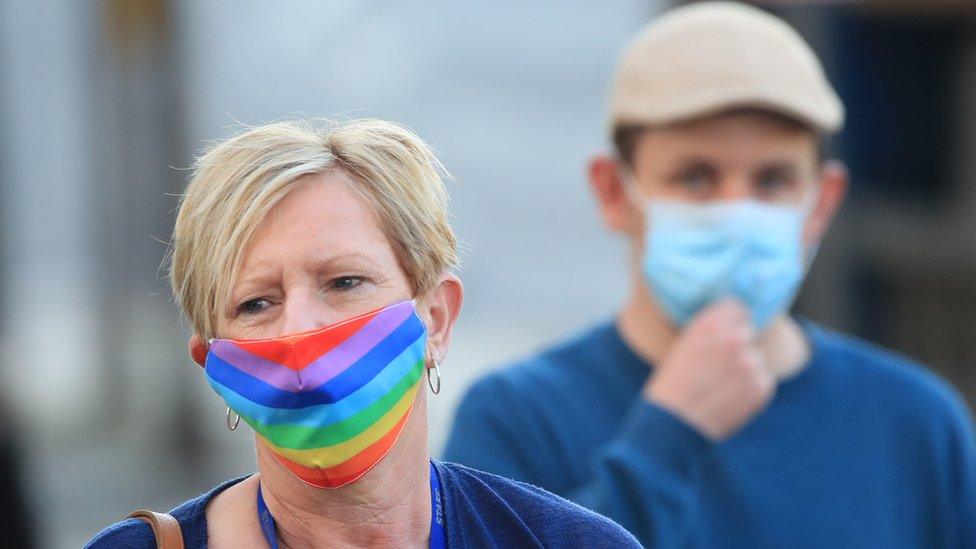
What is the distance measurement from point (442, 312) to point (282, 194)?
295mm

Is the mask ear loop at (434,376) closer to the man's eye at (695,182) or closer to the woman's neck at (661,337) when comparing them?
the woman's neck at (661,337)

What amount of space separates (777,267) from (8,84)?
908 centimetres

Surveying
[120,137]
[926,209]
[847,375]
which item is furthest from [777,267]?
[120,137]

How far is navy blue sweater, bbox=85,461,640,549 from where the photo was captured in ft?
6.68

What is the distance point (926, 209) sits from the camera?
815 cm

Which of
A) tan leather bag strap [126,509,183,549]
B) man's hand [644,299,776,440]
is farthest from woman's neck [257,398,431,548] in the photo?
man's hand [644,299,776,440]

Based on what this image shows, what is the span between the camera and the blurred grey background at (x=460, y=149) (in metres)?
7.88

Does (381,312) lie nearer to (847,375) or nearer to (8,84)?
(847,375)

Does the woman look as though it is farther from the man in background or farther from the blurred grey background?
the blurred grey background

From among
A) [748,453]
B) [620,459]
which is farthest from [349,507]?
[748,453]

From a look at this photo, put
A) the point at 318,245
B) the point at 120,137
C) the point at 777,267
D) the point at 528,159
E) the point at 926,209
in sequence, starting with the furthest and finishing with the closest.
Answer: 1. the point at 120,137
2. the point at 528,159
3. the point at 926,209
4. the point at 777,267
5. the point at 318,245

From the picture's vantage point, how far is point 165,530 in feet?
6.34

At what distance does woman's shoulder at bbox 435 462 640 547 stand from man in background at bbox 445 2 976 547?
0.87 m

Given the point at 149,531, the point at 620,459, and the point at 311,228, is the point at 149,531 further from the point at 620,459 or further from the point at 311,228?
the point at 620,459
